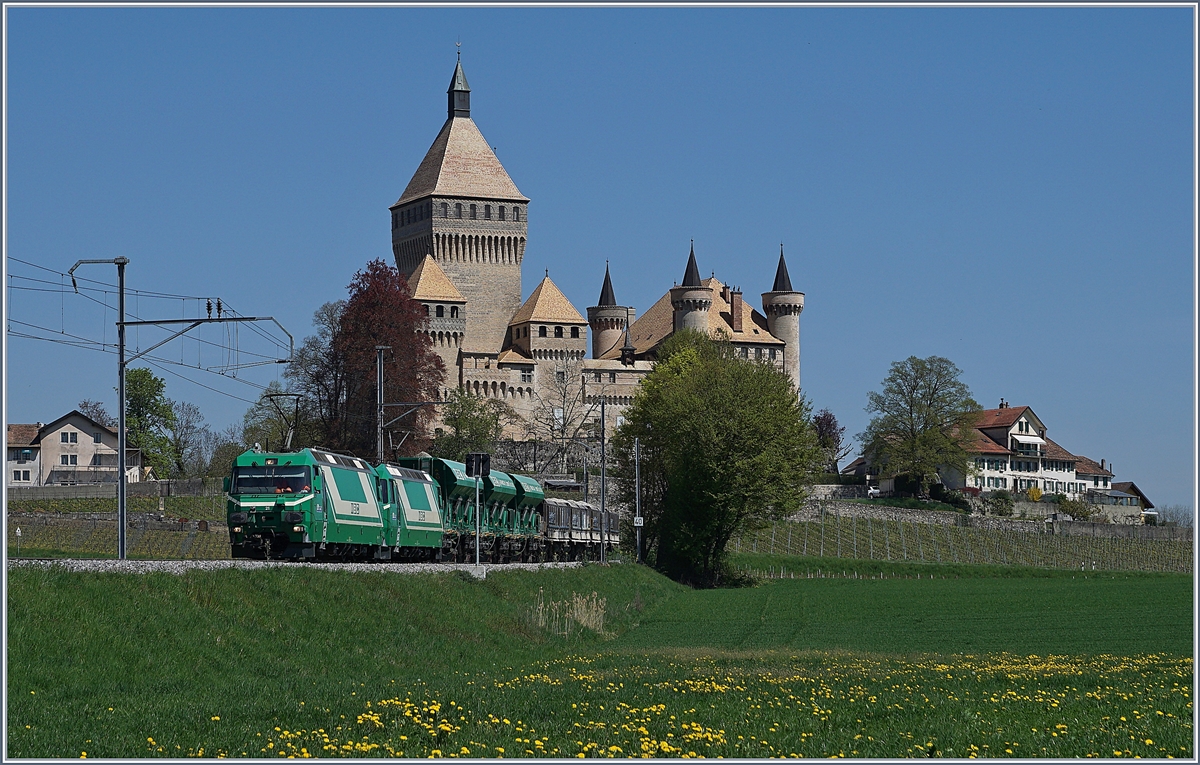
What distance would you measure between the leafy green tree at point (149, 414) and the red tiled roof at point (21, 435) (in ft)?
24.5

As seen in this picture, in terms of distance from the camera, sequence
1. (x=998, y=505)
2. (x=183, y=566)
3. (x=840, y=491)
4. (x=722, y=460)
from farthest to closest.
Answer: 1. (x=840, y=491)
2. (x=998, y=505)
3. (x=722, y=460)
4. (x=183, y=566)

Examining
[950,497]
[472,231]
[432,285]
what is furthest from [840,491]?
[472,231]

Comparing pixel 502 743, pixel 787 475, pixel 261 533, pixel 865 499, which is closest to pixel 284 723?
pixel 502 743

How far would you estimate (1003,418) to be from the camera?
15262 centimetres

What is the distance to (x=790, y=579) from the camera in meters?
77.8

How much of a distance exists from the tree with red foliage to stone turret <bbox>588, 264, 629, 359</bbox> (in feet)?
222

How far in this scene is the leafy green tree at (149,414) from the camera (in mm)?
121562

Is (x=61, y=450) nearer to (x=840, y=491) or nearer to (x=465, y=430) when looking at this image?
(x=465, y=430)

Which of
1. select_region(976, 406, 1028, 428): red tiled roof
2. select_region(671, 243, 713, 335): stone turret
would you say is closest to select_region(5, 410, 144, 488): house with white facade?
select_region(671, 243, 713, 335): stone turret

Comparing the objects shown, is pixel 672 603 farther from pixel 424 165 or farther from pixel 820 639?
pixel 424 165

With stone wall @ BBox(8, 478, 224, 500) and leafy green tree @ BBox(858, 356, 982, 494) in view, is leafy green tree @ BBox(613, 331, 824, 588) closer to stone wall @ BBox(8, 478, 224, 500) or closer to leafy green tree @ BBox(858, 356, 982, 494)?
stone wall @ BBox(8, 478, 224, 500)

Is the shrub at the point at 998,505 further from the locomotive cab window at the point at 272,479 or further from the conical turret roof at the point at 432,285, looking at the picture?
the locomotive cab window at the point at 272,479

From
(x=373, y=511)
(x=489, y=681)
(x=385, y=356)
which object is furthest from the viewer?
(x=385, y=356)

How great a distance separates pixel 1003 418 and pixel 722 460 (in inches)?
3590
